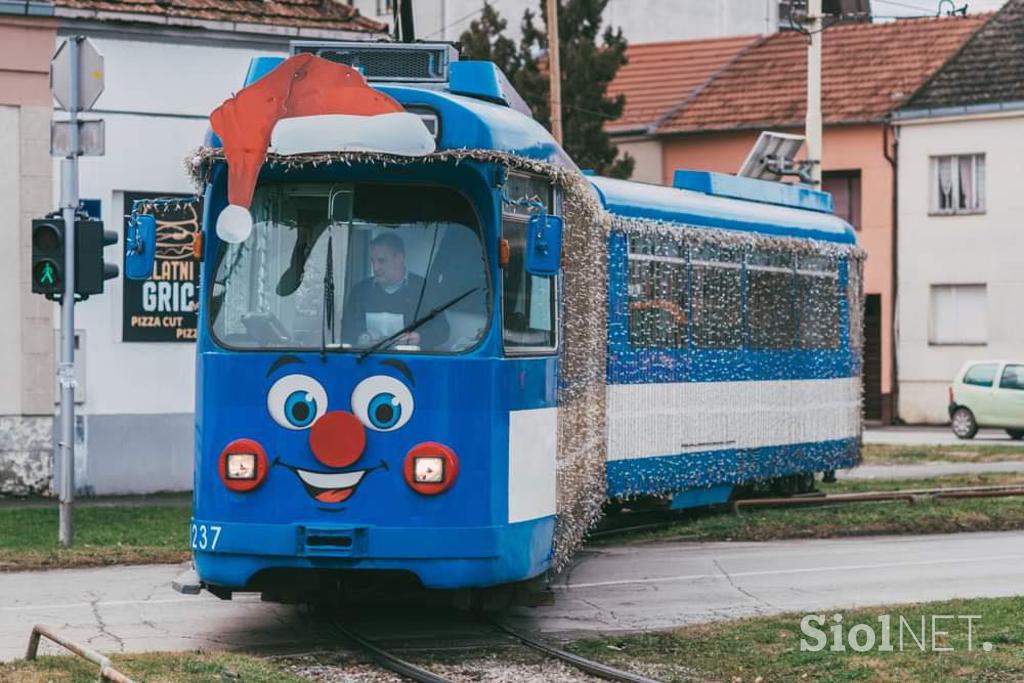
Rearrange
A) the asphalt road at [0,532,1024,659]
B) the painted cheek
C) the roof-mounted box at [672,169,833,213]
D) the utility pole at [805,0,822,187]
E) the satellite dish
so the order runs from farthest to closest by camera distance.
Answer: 1. the utility pole at [805,0,822,187]
2. the satellite dish
3. the roof-mounted box at [672,169,833,213]
4. the asphalt road at [0,532,1024,659]
5. the painted cheek

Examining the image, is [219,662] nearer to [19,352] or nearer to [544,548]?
[544,548]

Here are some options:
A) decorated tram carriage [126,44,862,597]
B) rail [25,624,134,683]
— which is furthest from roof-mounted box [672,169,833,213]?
rail [25,624,134,683]

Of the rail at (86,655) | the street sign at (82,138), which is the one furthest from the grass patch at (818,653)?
the street sign at (82,138)

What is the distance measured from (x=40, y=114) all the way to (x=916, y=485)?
10944 millimetres

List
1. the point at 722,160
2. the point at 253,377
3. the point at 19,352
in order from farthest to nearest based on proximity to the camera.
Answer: the point at 722,160
the point at 19,352
the point at 253,377

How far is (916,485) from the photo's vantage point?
77.9ft

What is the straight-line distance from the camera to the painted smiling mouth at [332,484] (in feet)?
37.4

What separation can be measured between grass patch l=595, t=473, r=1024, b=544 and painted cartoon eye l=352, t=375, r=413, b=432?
7.05 meters

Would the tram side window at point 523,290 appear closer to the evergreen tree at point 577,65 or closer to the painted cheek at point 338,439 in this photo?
the painted cheek at point 338,439

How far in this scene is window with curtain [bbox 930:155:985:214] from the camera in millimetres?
46094

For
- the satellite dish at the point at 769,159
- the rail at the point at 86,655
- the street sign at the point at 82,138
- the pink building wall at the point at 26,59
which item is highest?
the pink building wall at the point at 26,59

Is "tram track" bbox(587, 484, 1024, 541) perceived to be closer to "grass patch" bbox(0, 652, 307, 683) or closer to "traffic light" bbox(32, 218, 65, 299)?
"traffic light" bbox(32, 218, 65, 299)

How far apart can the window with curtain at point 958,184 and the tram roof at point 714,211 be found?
24321 millimetres

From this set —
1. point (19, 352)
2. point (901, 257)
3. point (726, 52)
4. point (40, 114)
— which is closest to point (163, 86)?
point (40, 114)
